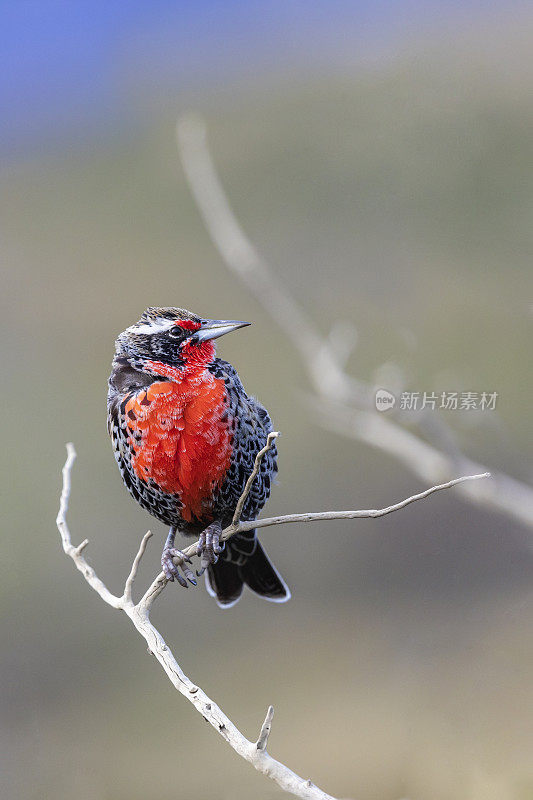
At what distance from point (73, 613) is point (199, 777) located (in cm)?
270

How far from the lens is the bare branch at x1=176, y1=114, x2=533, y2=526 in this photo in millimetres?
4074

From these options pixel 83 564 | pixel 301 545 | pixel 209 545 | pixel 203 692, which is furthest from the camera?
pixel 301 545

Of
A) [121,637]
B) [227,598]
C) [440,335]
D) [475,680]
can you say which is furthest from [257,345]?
[227,598]

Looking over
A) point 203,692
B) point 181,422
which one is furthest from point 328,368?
Answer: point 203,692

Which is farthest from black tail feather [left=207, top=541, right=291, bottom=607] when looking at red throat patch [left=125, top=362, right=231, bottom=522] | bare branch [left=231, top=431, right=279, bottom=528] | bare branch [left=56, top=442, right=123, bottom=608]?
bare branch [left=231, top=431, right=279, bottom=528]

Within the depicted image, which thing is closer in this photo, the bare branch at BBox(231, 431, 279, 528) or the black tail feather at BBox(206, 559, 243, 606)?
the bare branch at BBox(231, 431, 279, 528)

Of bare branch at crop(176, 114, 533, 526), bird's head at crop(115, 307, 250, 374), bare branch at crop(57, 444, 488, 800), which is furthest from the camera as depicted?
bare branch at crop(176, 114, 533, 526)

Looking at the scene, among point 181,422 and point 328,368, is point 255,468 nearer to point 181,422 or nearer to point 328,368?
point 181,422

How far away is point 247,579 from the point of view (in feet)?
15.5

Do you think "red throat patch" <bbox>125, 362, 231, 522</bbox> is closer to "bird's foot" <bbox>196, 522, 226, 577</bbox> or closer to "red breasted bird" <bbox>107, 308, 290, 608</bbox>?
"red breasted bird" <bbox>107, 308, 290, 608</bbox>

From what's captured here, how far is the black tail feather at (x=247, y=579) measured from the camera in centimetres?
468

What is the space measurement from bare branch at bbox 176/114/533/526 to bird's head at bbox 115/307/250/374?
0.42m

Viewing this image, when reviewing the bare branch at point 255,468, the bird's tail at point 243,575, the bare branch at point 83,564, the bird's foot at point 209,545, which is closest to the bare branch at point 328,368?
the bird's tail at point 243,575

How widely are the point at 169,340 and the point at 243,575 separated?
155 centimetres
